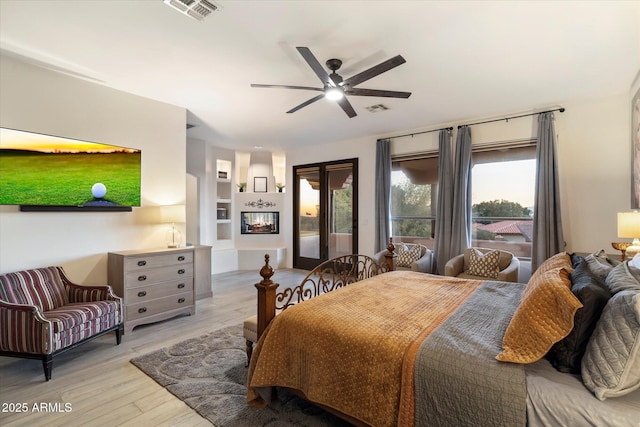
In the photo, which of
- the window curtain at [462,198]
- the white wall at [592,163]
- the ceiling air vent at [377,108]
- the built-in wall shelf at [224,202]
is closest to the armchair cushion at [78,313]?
the ceiling air vent at [377,108]

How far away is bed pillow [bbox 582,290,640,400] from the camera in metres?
1.17

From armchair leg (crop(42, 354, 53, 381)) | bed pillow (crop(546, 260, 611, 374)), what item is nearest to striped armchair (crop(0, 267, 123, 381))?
armchair leg (crop(42, 354, 53, 381))

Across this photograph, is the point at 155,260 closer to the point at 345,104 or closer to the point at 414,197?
the point at 345,104

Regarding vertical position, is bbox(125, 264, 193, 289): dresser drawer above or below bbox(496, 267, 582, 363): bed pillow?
below

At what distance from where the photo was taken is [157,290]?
356cm

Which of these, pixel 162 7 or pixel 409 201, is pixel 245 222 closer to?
pixel 409 201

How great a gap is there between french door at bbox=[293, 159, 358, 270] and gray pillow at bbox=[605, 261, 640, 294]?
15.0 feet

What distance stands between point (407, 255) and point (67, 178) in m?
4.64

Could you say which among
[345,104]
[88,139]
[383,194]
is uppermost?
[345,104]

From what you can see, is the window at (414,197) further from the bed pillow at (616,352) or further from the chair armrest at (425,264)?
the bed pillow at (616,352)

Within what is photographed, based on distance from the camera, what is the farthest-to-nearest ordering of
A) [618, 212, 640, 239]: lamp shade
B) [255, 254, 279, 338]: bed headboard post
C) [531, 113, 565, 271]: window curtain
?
1. [531, 113, 565, 271]: window curtain
2. [618, 212, 640, 239]: lamp shade
3. [255, 254, 279, 338]: bed headboard post

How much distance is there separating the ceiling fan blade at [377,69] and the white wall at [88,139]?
278 centimetres

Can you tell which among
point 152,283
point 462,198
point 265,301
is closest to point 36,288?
point 152,283

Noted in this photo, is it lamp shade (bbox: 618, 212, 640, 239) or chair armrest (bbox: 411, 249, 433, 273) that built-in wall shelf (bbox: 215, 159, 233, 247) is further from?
lamp shade (bbox: 618, 212, 640, 239)
